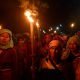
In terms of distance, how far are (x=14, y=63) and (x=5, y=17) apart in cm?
3354

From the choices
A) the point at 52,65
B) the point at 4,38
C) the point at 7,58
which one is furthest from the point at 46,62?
the point at 4,38

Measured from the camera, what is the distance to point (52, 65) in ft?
24.7

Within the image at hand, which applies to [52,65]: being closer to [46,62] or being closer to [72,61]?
[46,62]

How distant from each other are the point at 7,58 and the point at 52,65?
5.36ft

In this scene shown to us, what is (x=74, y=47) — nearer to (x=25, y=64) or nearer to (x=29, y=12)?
(x=29, y=12)

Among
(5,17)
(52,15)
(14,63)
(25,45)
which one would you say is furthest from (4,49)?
(52,15)

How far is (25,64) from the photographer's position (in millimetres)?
9953

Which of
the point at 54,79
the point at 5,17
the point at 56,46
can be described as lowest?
the point at 54,79

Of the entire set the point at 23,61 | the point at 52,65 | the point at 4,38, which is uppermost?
the point at 4,38

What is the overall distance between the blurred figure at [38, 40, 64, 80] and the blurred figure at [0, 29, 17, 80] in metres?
1.32

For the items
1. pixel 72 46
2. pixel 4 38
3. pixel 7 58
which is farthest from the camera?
pixel 4 38

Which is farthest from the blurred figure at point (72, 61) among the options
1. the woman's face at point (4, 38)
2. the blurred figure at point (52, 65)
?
the woman's face at point (4, 38)

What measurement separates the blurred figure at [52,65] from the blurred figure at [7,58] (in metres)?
1.32

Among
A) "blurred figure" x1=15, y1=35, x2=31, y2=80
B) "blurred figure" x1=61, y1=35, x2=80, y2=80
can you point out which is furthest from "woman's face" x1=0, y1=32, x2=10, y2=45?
"blurred figure" x1=61, y1=35, x2=80, y2=80
